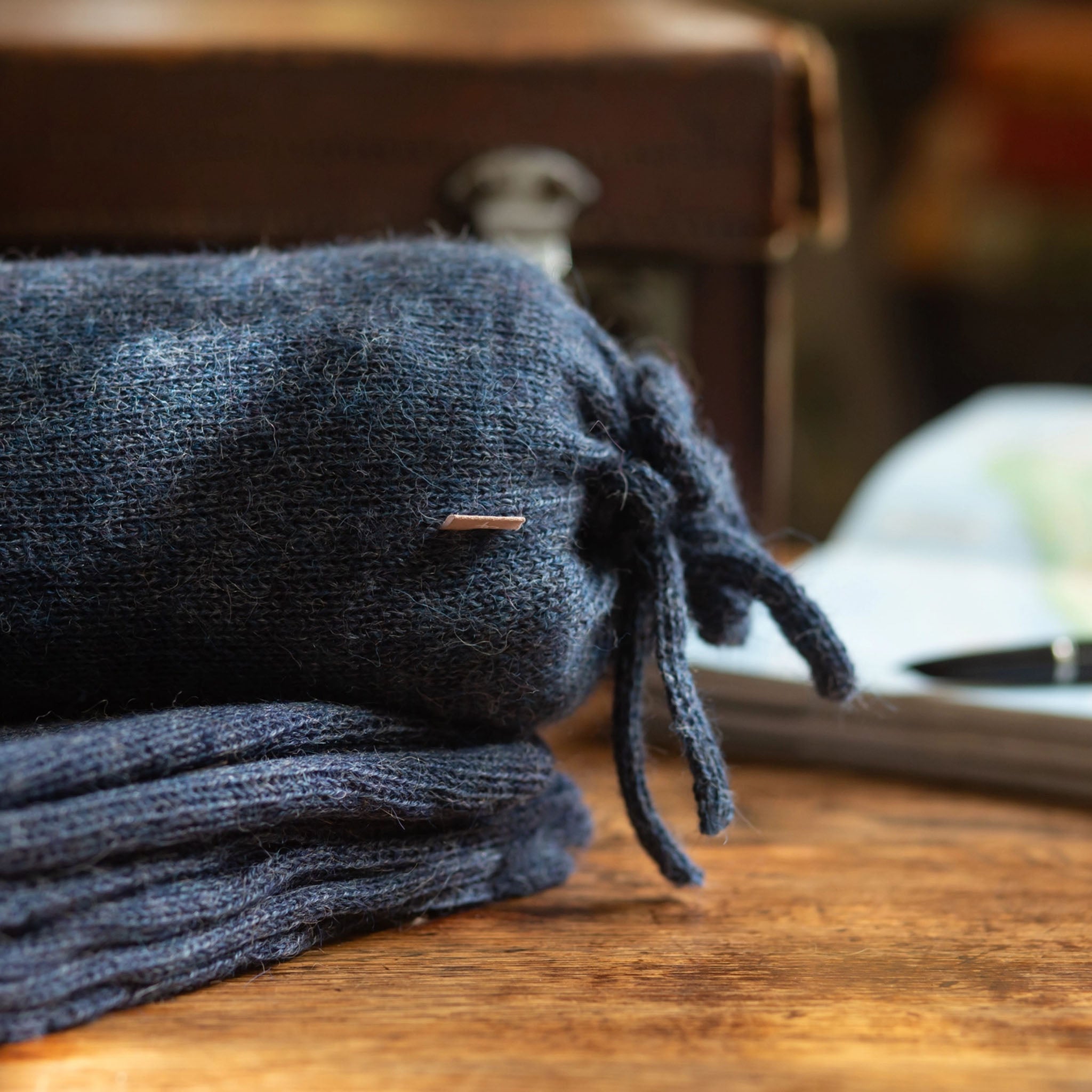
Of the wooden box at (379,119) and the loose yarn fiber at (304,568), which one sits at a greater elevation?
the wooden box at (379,119)

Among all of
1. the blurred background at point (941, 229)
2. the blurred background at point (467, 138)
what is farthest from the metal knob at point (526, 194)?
the blurred background at point (941, 229)

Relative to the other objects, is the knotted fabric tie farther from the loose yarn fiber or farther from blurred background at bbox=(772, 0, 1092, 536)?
blurred background at bbox=(772, 0, 1092, 536)

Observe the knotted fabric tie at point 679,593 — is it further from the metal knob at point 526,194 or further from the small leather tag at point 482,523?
the metal knob at point 526,194

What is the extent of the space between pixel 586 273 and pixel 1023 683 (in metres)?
0.31

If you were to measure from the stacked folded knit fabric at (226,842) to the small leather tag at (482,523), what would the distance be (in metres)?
0.05

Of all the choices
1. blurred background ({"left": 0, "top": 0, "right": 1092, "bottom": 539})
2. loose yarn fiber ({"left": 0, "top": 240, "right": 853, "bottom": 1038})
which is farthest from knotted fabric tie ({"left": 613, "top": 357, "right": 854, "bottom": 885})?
blurred background ({"left": 0, "top": 0, "right": 1092, "bottom": 539})

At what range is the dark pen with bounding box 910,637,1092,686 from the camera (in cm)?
43

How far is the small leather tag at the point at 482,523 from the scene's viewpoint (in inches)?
10.7

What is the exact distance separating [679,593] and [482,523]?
6cm

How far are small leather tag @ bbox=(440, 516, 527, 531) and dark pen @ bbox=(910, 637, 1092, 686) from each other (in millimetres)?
217

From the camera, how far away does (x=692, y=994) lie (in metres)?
0.26

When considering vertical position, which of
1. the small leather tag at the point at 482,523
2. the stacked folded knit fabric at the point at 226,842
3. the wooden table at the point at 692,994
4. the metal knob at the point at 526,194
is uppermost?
the metal knob at the point at 526,194

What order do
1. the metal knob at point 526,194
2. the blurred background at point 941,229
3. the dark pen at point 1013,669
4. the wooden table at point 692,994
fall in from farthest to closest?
the blurred background at point 941,229 → the metal knob at point 526,194 → the dark pen at point 1013,669 → the wooden table at point 692,994

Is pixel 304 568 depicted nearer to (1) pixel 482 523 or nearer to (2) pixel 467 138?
(1) pixel 482 523
